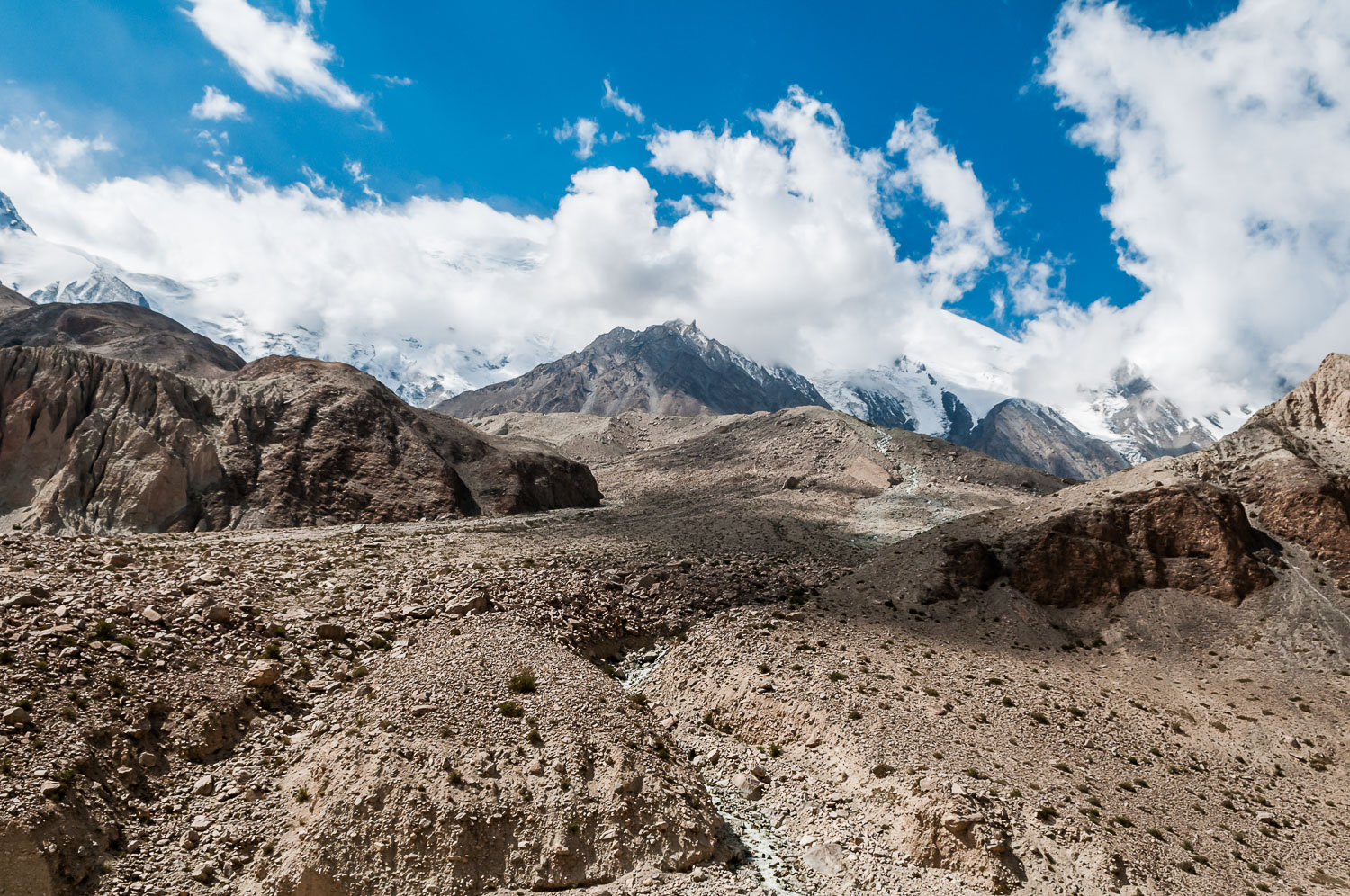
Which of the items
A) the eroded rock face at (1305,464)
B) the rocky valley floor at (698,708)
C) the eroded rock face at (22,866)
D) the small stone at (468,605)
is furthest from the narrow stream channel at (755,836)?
the eroded rock face at (1305,464)

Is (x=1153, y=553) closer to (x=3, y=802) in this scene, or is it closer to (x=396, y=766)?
(x=396, y=766)

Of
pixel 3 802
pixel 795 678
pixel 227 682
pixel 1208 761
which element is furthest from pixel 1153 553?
pixel 3 802

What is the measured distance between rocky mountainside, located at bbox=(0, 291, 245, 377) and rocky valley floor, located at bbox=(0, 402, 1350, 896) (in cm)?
10767

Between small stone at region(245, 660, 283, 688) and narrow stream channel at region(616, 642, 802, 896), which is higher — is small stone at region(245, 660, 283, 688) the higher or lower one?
the higher one

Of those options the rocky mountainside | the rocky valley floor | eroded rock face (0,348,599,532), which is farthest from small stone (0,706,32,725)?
the rocky mountainside

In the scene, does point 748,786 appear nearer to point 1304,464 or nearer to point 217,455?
point 1304,464

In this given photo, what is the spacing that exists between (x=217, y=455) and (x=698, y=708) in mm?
44474

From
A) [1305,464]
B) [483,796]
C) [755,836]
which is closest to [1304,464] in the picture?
[1305,464]

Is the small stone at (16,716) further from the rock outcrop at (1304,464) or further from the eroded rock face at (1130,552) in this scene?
the rock outcrop at (1304,464)

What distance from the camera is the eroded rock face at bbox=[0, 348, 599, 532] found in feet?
157

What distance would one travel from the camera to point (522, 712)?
835 inches

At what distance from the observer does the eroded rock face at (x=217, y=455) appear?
4775 centimetres

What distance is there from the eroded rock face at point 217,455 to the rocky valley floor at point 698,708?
12.7 m

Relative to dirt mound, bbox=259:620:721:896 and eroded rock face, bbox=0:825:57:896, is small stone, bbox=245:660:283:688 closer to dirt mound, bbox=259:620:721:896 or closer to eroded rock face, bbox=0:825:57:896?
dirt mound, bbox=259:620:721:896
